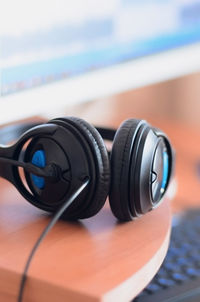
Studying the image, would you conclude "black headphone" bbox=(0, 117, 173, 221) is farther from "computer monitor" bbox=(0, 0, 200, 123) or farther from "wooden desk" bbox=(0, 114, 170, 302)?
"computer monitor" bbox=(0, 0, 200, 123)

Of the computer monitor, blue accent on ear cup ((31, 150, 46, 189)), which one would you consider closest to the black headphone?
blue accent on ear cup ((31, 150, 46, 189))

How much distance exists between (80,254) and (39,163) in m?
0.08

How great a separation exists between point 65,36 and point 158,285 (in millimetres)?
288

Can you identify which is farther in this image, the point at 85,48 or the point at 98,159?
the point at 85,48

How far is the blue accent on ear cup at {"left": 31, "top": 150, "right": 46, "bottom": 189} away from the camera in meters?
0.41

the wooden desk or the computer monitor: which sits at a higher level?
the computer monitor

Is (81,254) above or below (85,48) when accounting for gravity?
below

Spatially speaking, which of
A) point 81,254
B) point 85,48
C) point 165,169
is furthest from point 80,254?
point 85,48

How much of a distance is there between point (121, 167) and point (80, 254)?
2.8 inches

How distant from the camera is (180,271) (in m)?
0.52

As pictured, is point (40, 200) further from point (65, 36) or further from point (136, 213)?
point (65, 36)

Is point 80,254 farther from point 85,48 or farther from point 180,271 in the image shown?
point 85,48

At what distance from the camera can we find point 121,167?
0.40m

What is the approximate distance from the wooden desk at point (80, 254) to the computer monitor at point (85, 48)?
0.13 metres
